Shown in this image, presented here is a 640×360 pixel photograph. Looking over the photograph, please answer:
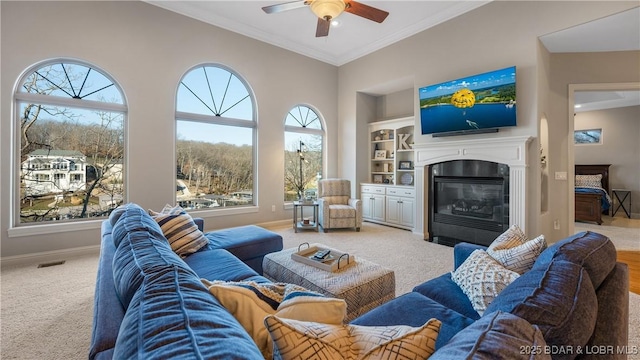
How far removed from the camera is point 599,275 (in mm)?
963

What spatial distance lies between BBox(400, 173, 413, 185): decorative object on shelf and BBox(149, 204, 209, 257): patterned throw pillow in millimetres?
4128

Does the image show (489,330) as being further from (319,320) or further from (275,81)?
(275,81)

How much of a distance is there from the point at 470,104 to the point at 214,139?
411 centimetres

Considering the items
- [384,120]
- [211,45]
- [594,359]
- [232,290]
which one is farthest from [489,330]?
[384,120]

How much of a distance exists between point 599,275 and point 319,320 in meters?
1.03

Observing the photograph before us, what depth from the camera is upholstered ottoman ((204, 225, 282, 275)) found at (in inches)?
101

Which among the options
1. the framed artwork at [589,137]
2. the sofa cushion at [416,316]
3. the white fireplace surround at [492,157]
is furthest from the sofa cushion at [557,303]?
the framed artwork at [589,137]

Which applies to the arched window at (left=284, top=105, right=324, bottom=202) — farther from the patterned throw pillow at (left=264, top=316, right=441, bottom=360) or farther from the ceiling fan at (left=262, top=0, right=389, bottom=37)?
the patterned throw pillow at (left=264, top=316, right=441, bottom=360)

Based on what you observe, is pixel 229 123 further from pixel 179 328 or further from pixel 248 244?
pixel 179 328

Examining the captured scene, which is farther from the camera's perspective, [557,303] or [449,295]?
[449,295]

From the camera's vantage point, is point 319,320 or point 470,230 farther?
point 470,230

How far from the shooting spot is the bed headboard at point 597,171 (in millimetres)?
6594

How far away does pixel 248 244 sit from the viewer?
2645 mm

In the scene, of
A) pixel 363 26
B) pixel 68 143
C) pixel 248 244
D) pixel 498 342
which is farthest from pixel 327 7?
pixel 68 143
